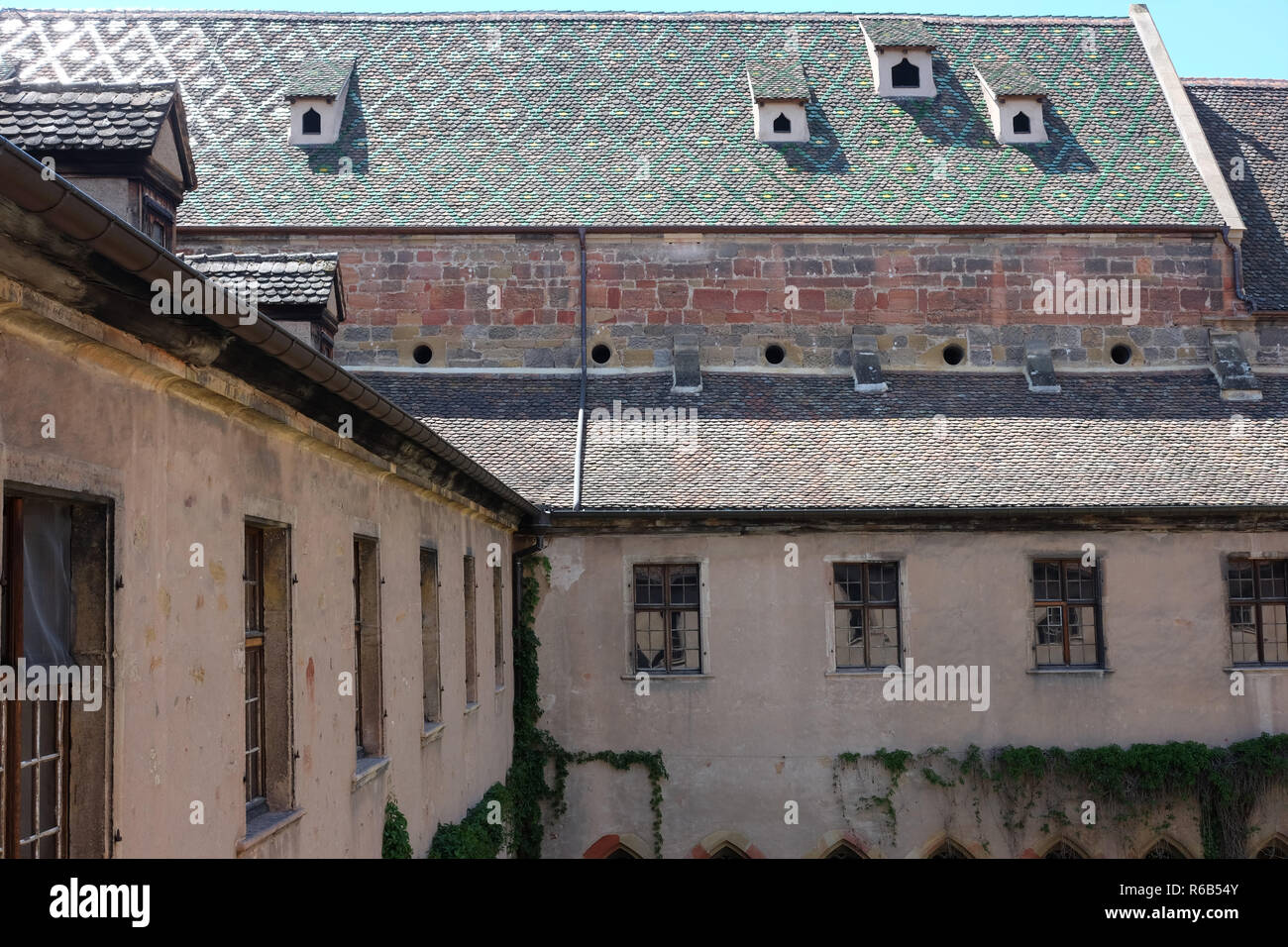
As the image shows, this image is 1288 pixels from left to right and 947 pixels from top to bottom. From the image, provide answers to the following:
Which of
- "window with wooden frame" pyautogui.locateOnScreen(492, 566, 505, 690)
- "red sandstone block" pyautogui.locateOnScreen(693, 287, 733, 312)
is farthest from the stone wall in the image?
"window with wooden frame" pyautogui.locateOnScreen(492, 566, 505, 690)

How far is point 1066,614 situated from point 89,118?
11.6 meters

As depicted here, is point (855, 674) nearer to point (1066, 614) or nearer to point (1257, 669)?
point (1066, 614)

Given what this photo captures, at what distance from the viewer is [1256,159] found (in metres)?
21.8

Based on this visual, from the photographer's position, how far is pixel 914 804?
15.9 meters

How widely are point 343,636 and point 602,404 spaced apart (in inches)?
393

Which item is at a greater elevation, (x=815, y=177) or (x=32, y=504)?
(x=815, y=177)

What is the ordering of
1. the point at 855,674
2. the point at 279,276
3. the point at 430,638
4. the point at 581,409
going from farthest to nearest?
1. the point at 581,409
2. the point at 855,674
3. the point at 279,276
4. the point at 430,638

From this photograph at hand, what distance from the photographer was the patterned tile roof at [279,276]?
41.9ft

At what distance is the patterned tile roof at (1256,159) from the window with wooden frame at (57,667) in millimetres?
17949

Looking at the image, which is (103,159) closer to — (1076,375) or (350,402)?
(350,402)

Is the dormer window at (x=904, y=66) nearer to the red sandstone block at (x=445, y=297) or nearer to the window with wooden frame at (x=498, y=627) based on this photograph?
the red sandstone block at (x=445, y=297)

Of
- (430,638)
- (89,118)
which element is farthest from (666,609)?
(89,118)
